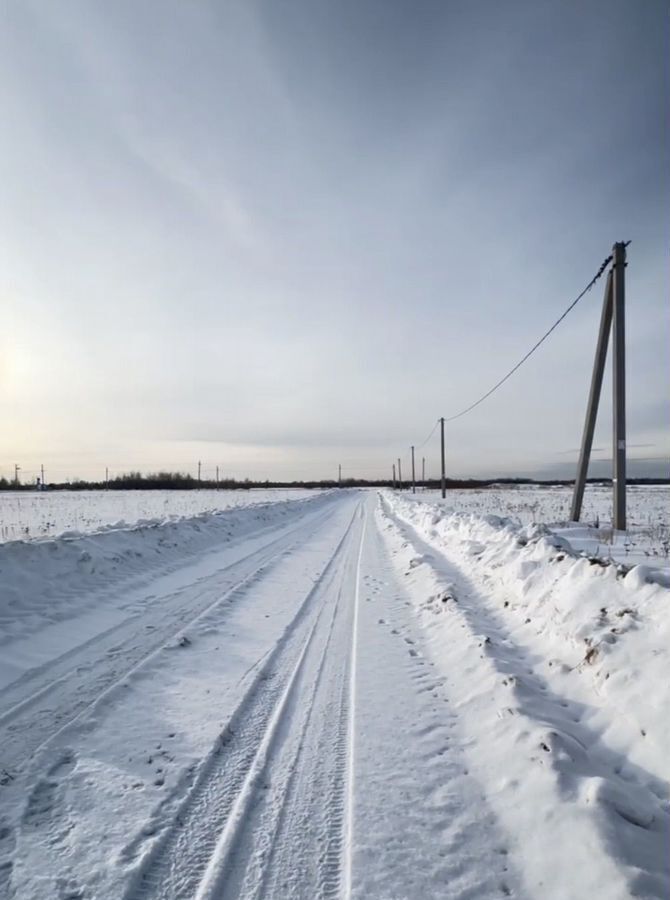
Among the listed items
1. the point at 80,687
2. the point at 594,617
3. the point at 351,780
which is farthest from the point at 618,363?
→ the point at 80,687

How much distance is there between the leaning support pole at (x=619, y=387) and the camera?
1099 cm

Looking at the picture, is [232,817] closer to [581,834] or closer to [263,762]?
[263,762]

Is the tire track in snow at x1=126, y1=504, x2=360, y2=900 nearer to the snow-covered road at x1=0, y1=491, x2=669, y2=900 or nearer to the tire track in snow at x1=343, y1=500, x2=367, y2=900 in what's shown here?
the snow-covered road at x1=0, y1=491, x2=669, y2=900

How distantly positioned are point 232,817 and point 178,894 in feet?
1.51

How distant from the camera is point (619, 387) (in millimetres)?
11133

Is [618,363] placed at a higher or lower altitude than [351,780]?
higher

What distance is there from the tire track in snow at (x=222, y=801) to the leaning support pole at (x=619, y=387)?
Result: 31.7 feet

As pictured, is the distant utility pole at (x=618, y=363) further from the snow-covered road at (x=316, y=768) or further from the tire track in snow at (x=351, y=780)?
the tire track in snow at (x=351, y=780)

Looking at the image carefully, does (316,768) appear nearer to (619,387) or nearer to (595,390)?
(619,387)

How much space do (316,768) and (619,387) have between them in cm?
1126

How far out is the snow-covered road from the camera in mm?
2201

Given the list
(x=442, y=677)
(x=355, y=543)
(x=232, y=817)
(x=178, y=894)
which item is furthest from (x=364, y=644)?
(x=355, y=543)

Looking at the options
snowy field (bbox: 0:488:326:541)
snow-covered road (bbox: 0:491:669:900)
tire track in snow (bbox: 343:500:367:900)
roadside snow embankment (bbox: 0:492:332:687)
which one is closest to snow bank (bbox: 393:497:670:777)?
snow-covered road (bbox: 0:491:669:900)

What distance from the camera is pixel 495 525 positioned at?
10500mm
